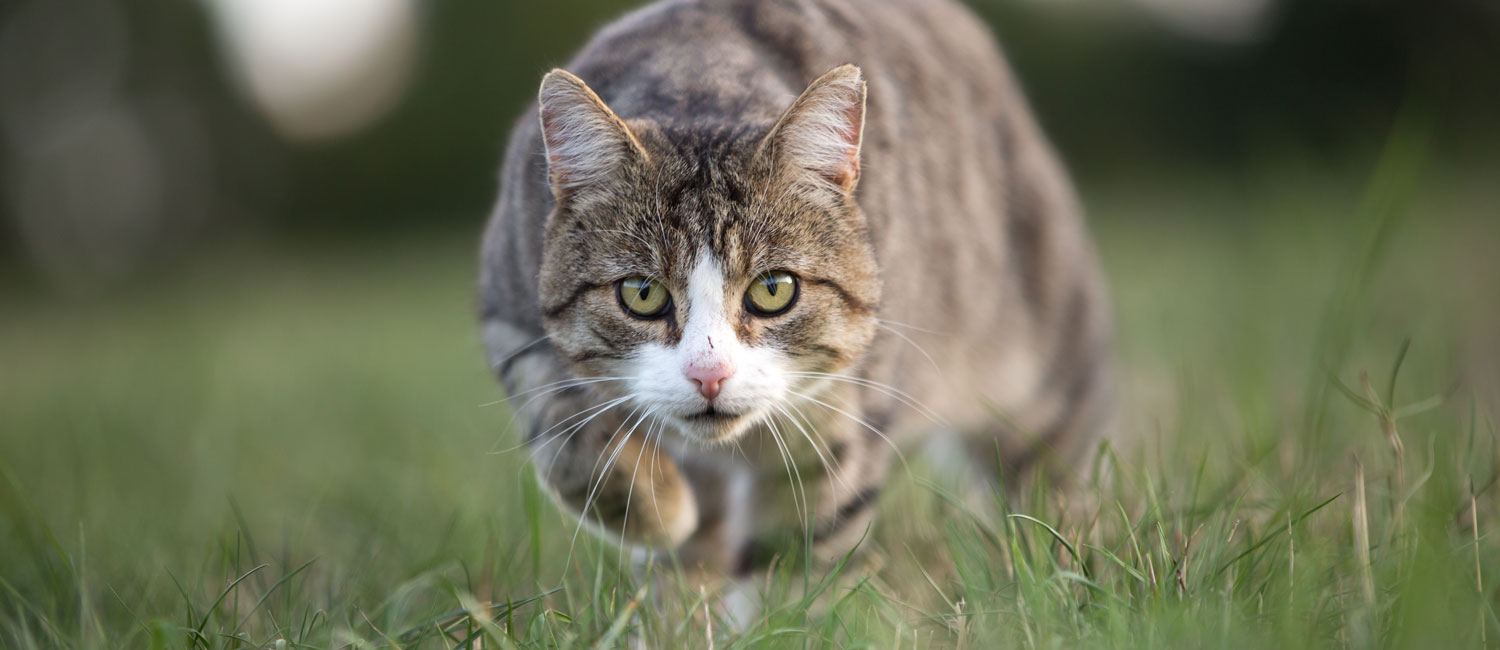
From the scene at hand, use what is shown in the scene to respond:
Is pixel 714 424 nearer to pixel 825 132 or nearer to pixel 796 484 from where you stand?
pixel 796 484

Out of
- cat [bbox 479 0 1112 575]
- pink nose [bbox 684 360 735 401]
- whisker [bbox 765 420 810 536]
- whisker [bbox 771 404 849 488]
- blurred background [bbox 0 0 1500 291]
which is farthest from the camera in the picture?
blurred background [bbox 0 0 1500 291]

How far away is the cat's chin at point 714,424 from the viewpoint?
1708 mm

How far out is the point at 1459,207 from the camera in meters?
6.21

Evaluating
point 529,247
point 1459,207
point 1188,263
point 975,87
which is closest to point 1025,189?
point 975,87

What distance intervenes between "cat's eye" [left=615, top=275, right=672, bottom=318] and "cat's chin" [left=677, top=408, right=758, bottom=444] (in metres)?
0.19

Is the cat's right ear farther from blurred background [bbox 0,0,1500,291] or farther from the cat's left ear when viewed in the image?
blurred background [bbox 0,0,1500,291]

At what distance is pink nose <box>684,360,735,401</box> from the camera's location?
162cm

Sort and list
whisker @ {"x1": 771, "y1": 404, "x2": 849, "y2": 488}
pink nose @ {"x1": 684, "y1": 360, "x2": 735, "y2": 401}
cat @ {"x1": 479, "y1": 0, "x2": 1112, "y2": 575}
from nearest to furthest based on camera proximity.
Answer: pink nose @ {"x1": 684, "y1": 360, "x2": 735, "y2": 401}
cat @ {"x1": 479, "y1": 0, "x2": 1112, "y2": 575}
whisker @ {"x1": 771, "y1": 404, "x2": 849, "y2": 488}

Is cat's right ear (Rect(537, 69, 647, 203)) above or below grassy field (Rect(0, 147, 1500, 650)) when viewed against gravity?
above

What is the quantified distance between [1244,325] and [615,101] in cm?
242

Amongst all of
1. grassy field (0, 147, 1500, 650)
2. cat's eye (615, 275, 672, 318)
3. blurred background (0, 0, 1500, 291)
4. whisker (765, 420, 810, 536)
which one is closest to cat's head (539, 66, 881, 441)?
cat's eye (615, 275, 672, 318)

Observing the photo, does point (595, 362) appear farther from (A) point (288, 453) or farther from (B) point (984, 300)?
(A) point (288, 453)

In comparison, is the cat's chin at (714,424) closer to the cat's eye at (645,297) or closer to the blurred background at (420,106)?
the cat's eye at (645,297)

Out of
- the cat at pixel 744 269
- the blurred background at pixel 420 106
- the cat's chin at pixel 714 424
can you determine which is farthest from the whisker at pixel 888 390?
the blurred background at pixel 420 106
